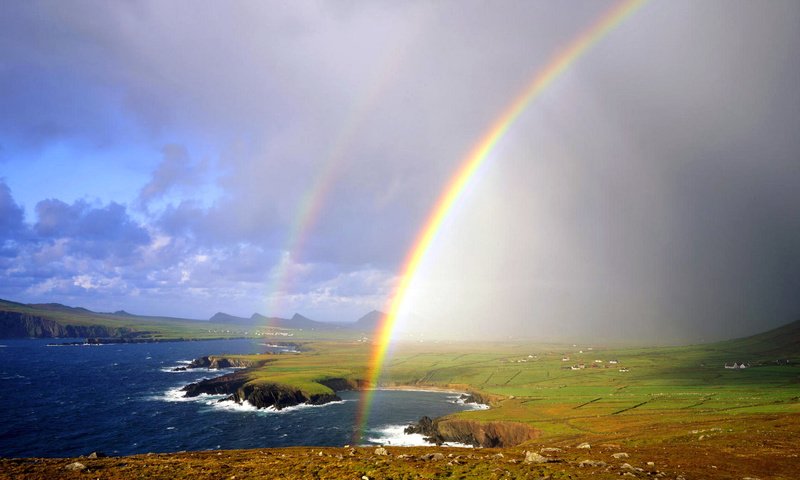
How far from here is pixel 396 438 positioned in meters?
96.2

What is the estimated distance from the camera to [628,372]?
18475cm

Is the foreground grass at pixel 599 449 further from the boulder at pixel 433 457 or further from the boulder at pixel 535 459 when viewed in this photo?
the boulder at pixel 535 459

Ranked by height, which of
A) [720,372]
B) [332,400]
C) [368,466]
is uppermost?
[368,466]

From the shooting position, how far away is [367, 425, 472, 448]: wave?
91375 mm

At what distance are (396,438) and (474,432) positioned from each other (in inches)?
704

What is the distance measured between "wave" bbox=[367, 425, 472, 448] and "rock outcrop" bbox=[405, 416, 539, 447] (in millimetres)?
1566

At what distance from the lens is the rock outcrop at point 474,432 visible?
8929 cm

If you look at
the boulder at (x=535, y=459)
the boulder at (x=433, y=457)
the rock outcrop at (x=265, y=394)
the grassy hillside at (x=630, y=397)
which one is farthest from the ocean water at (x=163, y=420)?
the boulder at (x=535, y=459)

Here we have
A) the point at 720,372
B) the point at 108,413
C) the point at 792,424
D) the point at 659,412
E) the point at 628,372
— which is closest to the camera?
the point at 792,424

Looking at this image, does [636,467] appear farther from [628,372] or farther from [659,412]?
[628,372]

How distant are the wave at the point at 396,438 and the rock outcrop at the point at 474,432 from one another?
1.57 metres

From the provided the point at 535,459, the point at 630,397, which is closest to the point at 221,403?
the point at 630,397

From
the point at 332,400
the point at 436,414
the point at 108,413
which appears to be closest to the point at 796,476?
the point at 436,414

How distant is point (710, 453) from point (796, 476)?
1058 cm
